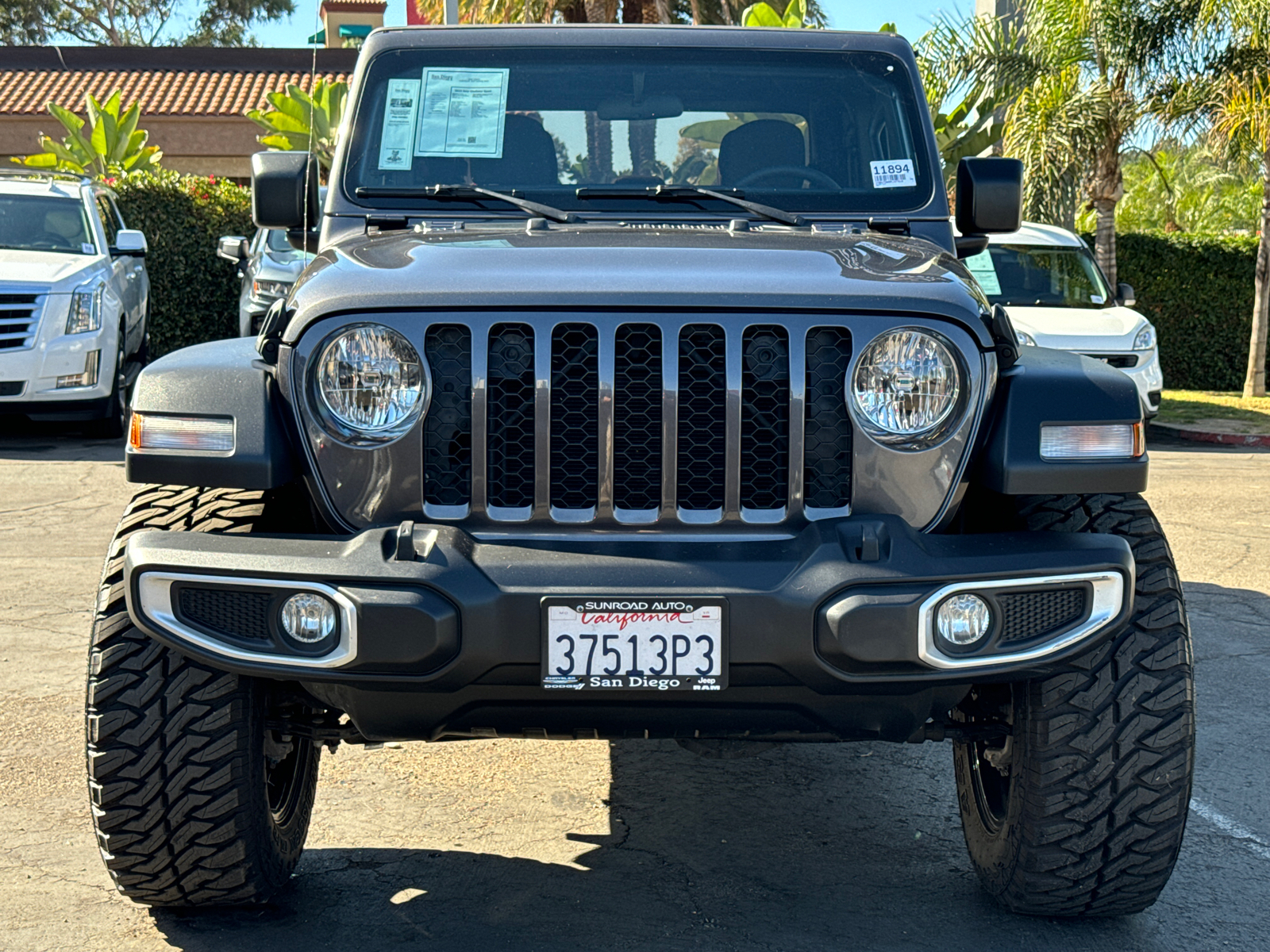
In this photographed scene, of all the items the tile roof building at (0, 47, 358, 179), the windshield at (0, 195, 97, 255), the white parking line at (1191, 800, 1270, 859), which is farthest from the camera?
the tile roof building at (0, 47, 358, 179)

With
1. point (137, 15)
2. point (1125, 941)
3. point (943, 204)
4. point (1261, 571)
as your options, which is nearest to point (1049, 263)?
point (1261, 571)

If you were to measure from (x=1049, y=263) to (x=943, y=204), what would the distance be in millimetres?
9707

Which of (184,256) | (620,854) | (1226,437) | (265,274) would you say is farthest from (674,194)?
(184,256)

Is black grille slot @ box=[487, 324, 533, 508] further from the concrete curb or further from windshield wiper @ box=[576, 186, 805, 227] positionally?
the concrete curb

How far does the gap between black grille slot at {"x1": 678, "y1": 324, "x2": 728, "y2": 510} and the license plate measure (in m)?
0.34

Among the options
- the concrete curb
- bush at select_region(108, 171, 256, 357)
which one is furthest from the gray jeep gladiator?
bush at select_region(108, 171, 256, 357)

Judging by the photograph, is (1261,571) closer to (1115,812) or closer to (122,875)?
(1115,812)

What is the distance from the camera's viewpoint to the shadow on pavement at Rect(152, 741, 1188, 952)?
10.2ft

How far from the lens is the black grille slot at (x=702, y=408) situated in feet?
9.32

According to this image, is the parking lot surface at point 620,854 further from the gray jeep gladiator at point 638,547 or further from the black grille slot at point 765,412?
the black grille slot at point 765,412

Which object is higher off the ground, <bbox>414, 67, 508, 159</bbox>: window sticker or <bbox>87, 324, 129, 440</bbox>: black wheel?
<bbox>414, 67, 508, 159</bbox>: window sticker

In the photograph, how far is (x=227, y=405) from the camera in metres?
2.87

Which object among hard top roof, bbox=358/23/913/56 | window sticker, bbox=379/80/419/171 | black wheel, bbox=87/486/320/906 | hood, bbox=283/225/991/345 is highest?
hard top roof, bbox=358/23/913/56

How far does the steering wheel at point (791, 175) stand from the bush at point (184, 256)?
43.8 feet
